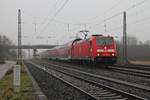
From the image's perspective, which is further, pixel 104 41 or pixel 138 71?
pixel 104 41

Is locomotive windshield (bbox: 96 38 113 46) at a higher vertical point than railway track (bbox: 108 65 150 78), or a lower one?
higher

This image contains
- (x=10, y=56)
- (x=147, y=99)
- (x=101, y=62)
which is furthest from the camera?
(x=10, y=56)

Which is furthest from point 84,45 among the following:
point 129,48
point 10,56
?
point 10,56

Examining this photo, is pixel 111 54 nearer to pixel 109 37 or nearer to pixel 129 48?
pixel 109 37

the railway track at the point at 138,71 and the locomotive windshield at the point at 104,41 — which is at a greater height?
→ the locomotive windshield at the point at 104,41

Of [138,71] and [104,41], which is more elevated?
[104,41]

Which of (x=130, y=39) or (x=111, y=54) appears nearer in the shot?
(x=111, y=54)

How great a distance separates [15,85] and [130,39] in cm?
9750

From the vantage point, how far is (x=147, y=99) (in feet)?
41.4

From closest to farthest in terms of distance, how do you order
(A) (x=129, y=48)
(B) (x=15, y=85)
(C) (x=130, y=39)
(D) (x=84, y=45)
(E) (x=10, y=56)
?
1. (B) (x=15, y=85)
2. (D) (x=84, y=45)
3. (A) (x=129, y=48)
4. (C) (x=130, y=39)
5. (E) (x=10, y=56)

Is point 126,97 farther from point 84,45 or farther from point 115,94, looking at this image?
A: point 84,45

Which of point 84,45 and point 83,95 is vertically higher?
point 84,45

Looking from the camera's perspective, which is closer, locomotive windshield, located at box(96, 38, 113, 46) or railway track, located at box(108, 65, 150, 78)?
railway track, located at box(108, 65, 150, 78)

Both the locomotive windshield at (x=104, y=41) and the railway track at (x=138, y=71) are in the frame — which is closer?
the railway track at (x=138, y=71)
